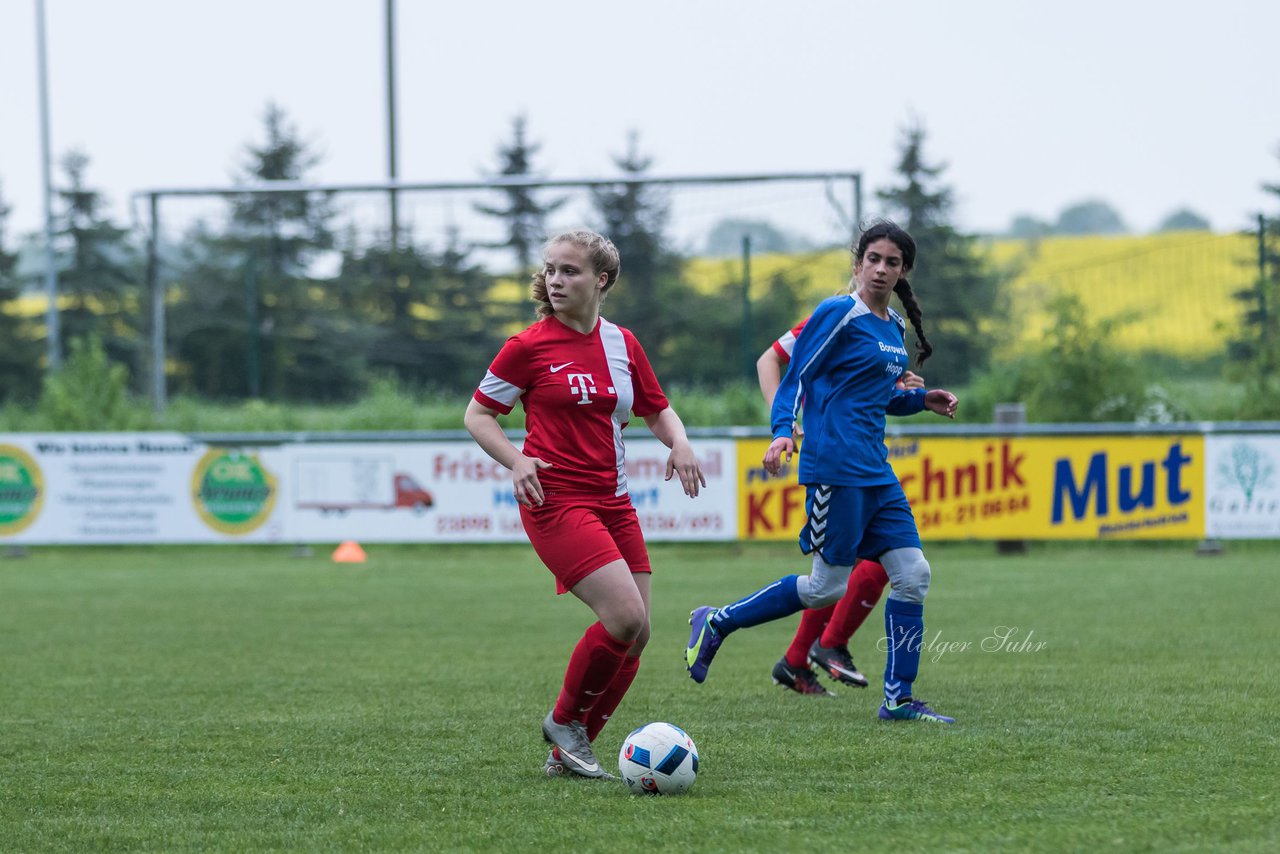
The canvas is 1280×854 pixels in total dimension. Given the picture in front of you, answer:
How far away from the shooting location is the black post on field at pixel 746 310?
22141mm

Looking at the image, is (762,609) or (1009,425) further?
(1009,425)

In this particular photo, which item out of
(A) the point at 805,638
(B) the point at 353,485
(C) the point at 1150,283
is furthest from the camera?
(C) the point at 1150,283

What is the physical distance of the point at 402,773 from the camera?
5.39m

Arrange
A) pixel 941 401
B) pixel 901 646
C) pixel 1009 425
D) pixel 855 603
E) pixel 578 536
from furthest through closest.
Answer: pixel 1009 425, pixel 855 603, pixel 941 401, pixel 901 646, pixel 578 536

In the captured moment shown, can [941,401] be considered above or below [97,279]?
below

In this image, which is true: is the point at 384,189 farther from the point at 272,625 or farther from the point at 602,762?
the point at 602,762

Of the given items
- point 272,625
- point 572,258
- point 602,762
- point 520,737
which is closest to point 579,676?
point 602,762

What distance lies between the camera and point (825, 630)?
760cm

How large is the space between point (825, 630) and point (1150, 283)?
1920 centimetres

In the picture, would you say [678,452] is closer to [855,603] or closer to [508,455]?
[508,455]

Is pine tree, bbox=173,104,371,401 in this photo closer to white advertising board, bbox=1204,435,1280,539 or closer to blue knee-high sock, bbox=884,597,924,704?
white advertising board, bbox=1204,435,1280,539

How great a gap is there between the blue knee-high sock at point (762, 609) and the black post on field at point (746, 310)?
1542cm

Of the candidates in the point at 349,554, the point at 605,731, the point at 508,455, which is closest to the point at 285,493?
the point at 349,554


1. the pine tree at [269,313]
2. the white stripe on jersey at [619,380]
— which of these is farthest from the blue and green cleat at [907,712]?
the pine tree at [269,313]
